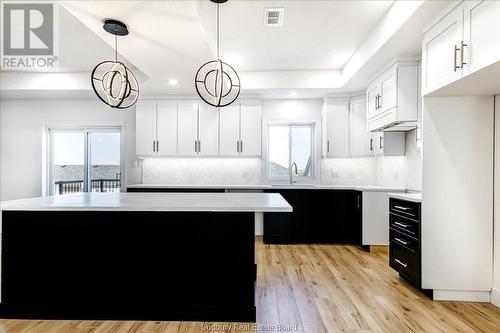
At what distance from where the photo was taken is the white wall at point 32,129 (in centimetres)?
552

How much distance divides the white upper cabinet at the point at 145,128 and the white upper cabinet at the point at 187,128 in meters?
0.47

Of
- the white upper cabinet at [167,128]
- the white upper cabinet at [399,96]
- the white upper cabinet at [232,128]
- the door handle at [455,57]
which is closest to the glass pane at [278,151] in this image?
the white upper cabinet at [232,128]

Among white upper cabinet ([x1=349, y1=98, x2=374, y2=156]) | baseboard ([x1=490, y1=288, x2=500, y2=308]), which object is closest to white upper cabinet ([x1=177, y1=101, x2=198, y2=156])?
white upper cabinet ([x1=349, y1=98, x2=374, y2=156])

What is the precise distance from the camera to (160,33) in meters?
2.78

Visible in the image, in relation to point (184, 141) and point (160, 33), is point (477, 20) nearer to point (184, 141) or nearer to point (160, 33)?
point (160, 33)

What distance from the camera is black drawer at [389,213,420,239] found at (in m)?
2.81

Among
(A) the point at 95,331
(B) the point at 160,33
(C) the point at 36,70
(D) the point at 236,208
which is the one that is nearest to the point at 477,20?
(D) the point at 236,208

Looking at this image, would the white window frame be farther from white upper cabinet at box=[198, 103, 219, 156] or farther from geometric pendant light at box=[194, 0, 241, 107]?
geometric pendant light at box=[194, 0, 241, 107]

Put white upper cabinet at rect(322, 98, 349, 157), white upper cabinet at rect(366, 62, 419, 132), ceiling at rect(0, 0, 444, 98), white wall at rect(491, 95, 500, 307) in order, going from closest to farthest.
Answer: ceiling at rect(0, 0, 444, 98) → white wall at rect(491, 95, 500, 307) → white upper cabinet at rect(366, 62, 419, 132) → white upper cabinet at rect(322, 98, 349, 157)

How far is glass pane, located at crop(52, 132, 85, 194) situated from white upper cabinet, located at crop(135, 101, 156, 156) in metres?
1.45

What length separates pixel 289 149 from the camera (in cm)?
551
